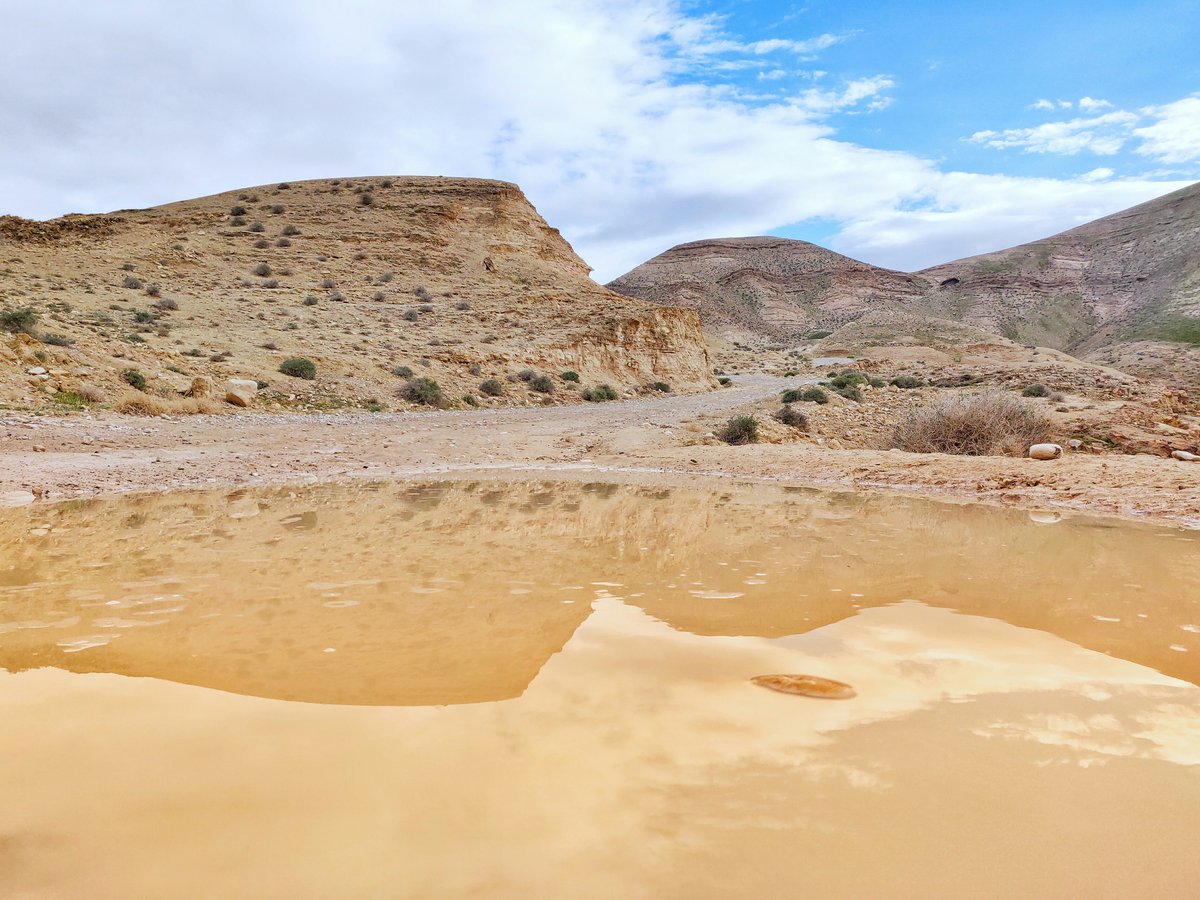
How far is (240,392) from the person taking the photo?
51.3 feet

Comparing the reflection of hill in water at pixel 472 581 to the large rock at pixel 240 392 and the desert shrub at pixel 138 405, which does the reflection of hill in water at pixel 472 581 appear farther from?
the large rock at pixel 240 392

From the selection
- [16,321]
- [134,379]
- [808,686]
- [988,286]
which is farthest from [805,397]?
[988,286]

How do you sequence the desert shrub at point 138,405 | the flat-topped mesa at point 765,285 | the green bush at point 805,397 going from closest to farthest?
1. the desert shrub at point 138,405
2. the green bush at point 805,397
3. the flat-topped mesa at point 765,285

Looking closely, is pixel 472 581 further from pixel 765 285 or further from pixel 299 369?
pixel 765 285

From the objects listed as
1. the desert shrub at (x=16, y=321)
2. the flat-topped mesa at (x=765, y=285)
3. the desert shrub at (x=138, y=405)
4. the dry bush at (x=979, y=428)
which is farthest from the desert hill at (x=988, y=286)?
the desert shrub at (x=16, y=321)

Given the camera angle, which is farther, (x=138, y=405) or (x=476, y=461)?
(x=138, y=405)

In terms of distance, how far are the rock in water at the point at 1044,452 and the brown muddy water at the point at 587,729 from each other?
6.52m

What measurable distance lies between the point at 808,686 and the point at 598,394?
2184 cm

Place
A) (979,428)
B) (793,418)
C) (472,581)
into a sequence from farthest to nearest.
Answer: (793,418)
(979,428)
(472,581)

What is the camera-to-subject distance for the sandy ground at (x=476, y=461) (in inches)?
302

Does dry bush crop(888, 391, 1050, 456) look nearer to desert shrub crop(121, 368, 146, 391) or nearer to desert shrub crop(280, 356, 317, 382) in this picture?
desert shrub crop(280, 356, 317, 382)

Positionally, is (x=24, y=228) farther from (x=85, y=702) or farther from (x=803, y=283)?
(x=803, y=283)

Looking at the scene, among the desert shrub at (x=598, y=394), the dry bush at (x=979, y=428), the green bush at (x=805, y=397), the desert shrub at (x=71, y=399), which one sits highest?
the desert shrub at (x=71, y=399)

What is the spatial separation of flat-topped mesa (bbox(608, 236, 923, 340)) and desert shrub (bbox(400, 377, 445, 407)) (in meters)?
66.2
